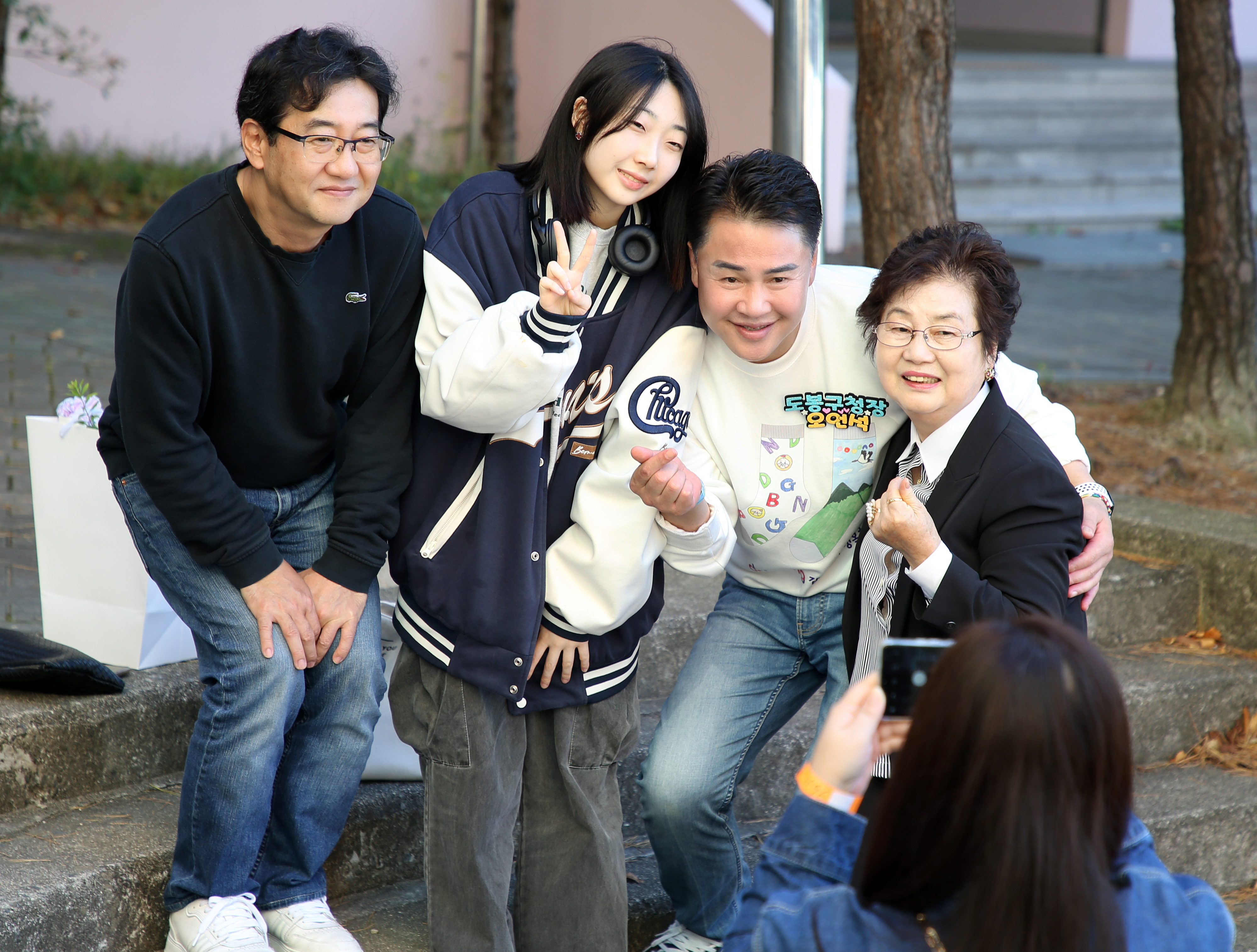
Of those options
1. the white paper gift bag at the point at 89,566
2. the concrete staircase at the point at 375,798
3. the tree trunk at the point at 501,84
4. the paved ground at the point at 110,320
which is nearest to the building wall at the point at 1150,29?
the paved ground at the point at 110,320

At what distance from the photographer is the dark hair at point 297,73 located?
6.97ft

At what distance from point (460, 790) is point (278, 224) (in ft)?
3.50

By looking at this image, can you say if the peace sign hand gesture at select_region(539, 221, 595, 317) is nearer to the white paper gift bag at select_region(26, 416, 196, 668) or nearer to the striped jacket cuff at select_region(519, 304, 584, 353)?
the striped jacket cuff at select_region(519, 304, 584, 353)

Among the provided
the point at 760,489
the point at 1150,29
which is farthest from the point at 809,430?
the point at 1150,29

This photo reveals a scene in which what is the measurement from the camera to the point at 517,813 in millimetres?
2412

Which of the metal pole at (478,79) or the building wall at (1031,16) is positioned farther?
the building wall at (1031,16)

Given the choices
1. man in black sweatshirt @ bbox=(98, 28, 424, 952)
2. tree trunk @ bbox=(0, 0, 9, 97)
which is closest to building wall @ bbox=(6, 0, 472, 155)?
tree trunk @ bbox=(0, 0, 9, 97)

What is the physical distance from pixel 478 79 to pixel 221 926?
10.1m

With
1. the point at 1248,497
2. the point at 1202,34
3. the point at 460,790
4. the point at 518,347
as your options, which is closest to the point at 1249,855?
the point at 1248,497

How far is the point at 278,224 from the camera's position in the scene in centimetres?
220

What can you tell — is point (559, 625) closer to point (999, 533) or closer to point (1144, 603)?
point (999, 533)

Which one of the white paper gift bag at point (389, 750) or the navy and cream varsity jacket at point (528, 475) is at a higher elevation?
the navy and cream varsity jacket at point (528, 475)

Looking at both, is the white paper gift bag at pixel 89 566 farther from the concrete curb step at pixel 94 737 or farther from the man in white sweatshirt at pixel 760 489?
the man in white sweatshirt at pixel 760 489

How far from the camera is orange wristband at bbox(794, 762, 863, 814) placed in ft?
5.16
